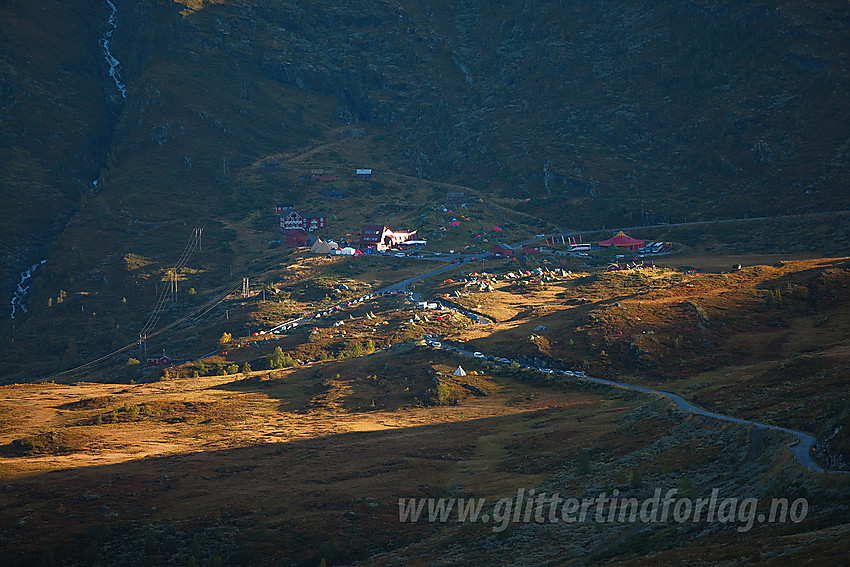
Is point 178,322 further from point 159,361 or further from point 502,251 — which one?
point 502,251

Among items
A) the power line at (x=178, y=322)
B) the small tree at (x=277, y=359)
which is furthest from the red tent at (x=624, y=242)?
the small tree at (x=277, y=359)

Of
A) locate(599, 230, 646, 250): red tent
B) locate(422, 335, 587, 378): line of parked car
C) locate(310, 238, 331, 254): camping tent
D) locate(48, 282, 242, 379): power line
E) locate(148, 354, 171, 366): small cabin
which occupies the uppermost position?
locate(310, 238, 331, 254): camping tent

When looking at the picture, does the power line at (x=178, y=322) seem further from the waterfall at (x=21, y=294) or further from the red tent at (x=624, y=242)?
the red tent at (x=624, y=242)

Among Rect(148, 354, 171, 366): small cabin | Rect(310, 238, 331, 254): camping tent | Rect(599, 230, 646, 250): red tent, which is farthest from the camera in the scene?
Rect(310, 238, 331, 254): camping tent

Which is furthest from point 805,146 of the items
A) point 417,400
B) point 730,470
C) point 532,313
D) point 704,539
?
point 704,539

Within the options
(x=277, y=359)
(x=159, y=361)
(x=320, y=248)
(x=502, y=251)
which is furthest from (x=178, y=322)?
(x=502, y=251)

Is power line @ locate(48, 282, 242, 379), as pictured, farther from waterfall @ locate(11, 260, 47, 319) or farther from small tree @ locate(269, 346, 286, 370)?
waterfall @ locate(11, 260, 47, 319)

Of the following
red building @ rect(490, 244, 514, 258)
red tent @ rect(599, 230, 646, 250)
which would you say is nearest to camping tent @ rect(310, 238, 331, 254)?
red building @ rect(490, 244, 514, 258)

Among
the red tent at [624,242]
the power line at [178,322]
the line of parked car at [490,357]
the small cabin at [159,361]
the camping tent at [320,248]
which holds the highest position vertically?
the camping tent at [320,248]

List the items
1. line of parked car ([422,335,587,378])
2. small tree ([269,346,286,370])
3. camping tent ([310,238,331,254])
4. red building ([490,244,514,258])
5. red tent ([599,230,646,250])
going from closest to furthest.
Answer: line of parked car ([422,335,587,378]), small tree ([269,346,286,370]), red tent ([599,230,646,250]), red building ([490,244,514,258]), camping tent ([310,238,331,254])
